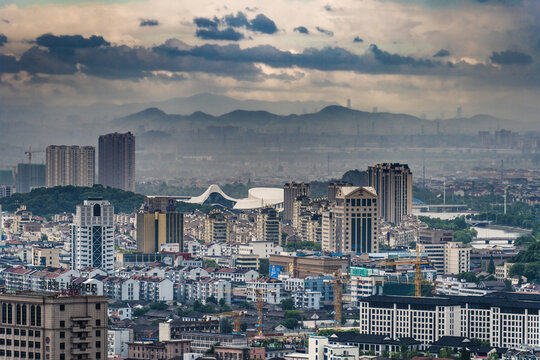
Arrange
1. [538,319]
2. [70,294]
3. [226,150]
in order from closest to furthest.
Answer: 1. [70,294]
2. [538,319]
3. [226,150]

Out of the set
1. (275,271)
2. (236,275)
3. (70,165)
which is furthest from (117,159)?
(236,275)

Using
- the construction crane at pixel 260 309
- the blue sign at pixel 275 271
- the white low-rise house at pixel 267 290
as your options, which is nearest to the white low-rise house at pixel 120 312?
the construction crane at pixel 260 309

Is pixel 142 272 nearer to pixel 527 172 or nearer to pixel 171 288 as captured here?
pixel 171 288

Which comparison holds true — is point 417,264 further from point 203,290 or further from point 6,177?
point 6,177

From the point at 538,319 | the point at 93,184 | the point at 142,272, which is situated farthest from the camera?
the point at 93,184

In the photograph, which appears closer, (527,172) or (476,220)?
(476,220)

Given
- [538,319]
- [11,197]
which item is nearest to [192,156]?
[11,197]
